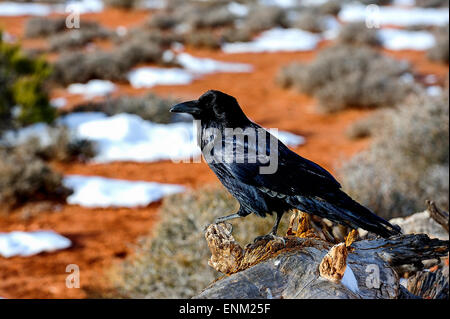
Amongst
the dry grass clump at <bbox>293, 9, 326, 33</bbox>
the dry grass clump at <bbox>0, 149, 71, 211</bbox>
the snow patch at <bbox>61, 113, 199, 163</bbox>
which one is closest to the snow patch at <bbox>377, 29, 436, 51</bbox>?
the dry grass clump at <bbox>293, 9, 326, 33</bbox>

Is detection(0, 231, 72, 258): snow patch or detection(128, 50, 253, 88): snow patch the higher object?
detection(128, 50, 253, 88): snow patch

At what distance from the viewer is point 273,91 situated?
15023mm

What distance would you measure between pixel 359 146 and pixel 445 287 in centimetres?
666

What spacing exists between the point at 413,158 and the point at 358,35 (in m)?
15.6

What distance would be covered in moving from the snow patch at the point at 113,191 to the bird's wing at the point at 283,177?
17.3 ft

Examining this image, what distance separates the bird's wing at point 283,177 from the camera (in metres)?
2.01

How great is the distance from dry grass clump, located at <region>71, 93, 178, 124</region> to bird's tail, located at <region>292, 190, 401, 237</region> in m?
9.27

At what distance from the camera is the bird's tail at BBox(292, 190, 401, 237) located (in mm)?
1885

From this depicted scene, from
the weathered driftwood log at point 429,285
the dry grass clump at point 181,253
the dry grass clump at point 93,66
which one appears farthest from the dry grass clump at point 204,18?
the weathered driftwood log at point 429,285

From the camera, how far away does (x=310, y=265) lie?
214 cm

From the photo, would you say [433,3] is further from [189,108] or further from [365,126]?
[189,108]

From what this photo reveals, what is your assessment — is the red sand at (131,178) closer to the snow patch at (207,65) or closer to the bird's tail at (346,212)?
the snow patch at (207,65)

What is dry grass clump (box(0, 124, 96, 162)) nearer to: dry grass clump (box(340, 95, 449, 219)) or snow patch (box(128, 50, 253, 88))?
dry grass clump (box(340, 95, 449, 219))

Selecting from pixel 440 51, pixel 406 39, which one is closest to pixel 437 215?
pixel 440 51
